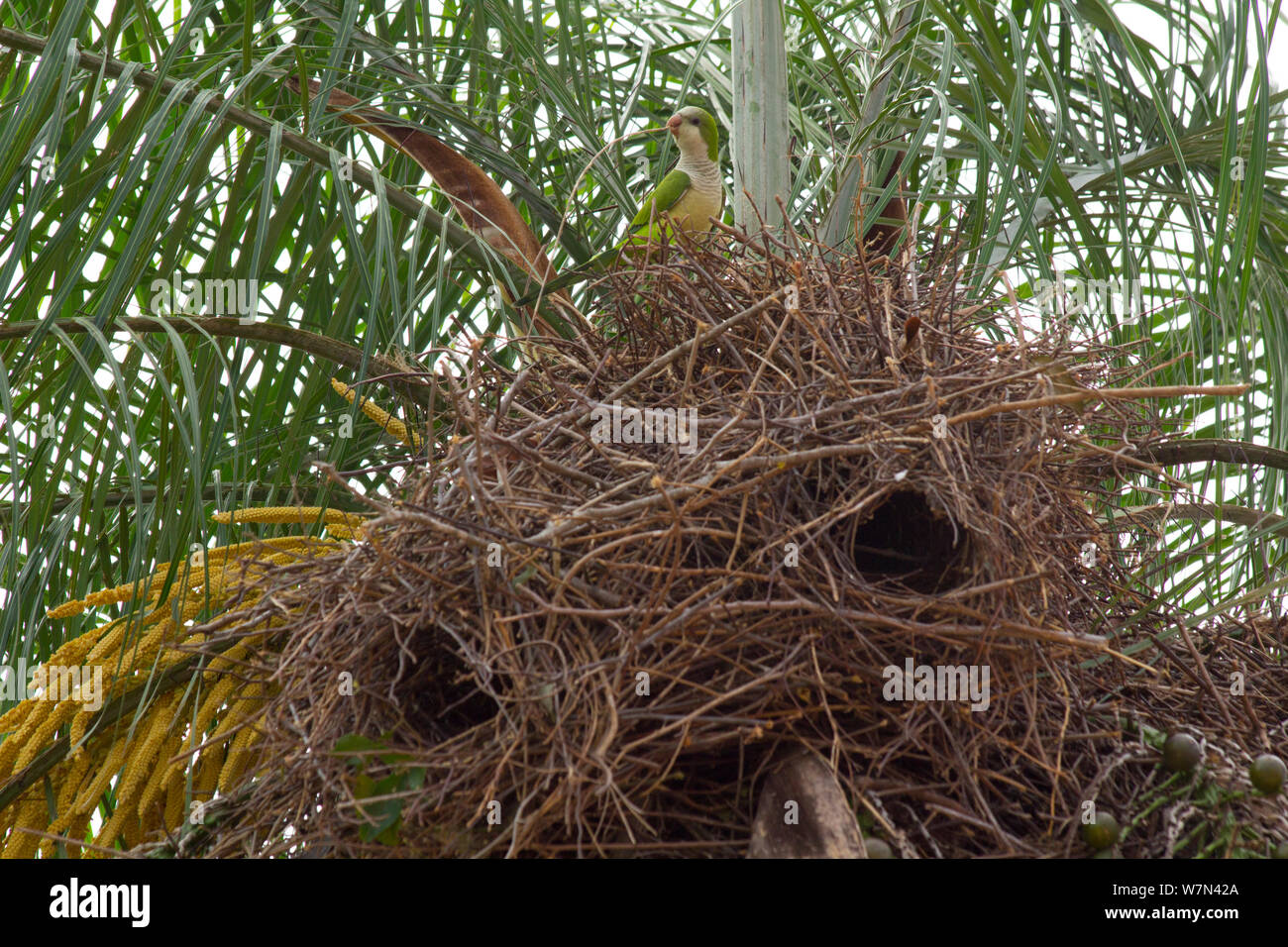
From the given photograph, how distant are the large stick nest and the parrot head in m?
1.15

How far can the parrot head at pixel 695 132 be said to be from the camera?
11.0ft

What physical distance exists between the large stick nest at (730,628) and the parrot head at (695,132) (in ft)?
3.78

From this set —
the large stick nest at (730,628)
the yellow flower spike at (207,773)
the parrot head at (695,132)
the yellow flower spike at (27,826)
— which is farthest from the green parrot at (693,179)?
the yellow flower spike at (27,826)

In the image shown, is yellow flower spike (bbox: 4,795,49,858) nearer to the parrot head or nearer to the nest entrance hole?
the nest entrance hole

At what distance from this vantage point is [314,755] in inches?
76.8

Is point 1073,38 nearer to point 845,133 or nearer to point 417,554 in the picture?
point 845,133

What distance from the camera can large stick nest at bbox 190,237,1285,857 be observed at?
184 centimetres

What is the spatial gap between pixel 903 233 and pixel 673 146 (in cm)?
169

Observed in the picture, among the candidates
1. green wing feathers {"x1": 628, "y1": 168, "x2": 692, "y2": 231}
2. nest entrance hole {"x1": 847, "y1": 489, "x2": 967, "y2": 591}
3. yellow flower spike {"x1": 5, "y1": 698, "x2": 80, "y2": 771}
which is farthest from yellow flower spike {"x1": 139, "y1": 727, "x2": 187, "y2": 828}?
green wing feathers {"x1": 628, "y1": 168, "x2": 692, "y2": 231}

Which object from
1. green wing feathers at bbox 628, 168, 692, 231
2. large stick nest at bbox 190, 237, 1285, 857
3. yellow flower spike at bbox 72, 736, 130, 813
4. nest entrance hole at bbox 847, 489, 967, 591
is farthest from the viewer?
green wing feathers at bbox 628, 168, 692, 231

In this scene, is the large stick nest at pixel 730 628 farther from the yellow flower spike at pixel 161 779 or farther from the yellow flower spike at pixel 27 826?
the yellow flower spike at pixel 27 826

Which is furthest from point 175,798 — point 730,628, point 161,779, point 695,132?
point 695,132

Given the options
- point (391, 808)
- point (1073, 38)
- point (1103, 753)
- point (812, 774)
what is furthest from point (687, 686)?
point (1073, 38)

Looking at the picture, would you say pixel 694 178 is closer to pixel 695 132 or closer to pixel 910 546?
pixel 695 132
